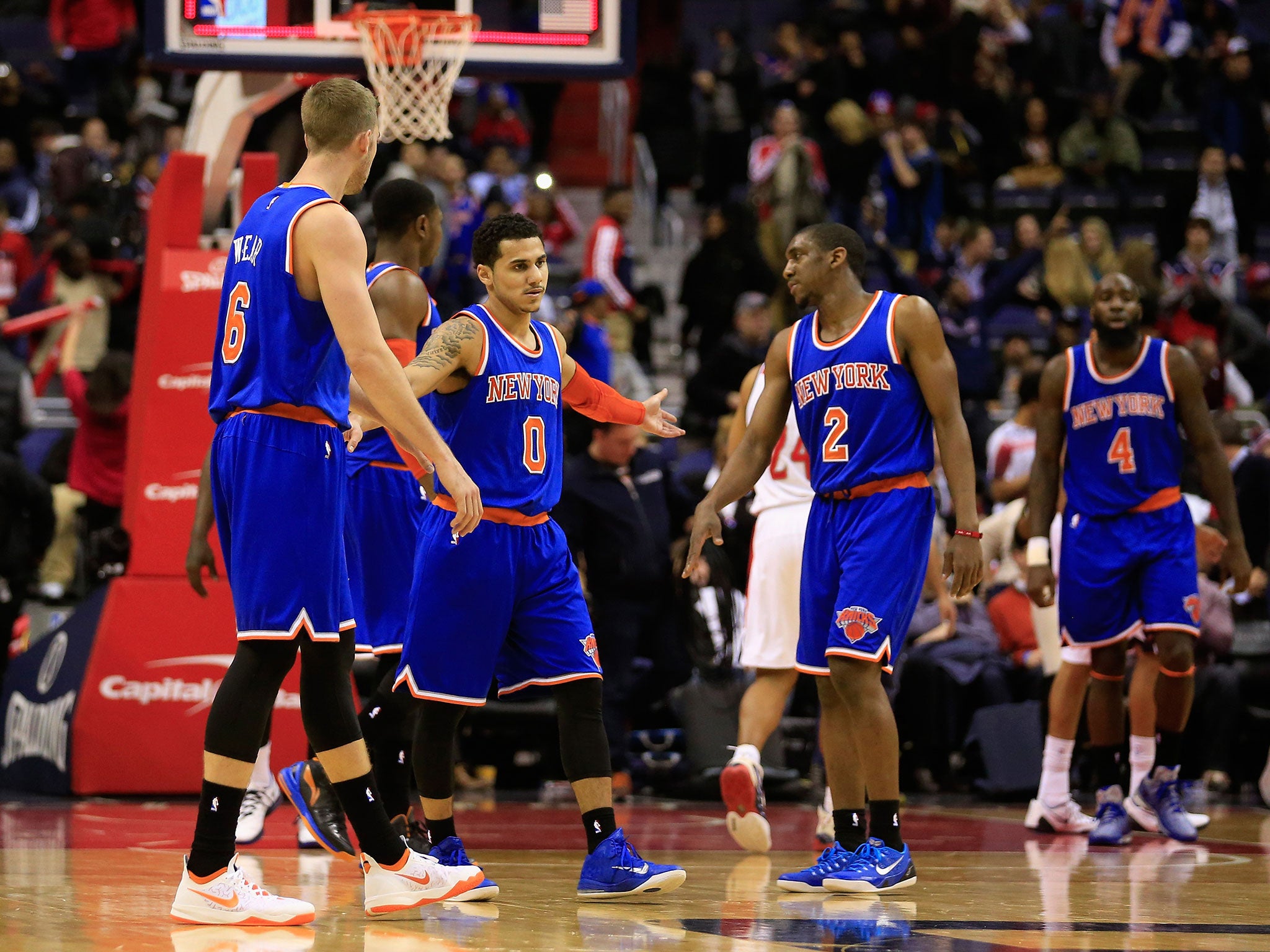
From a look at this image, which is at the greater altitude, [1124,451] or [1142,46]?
[1142,46]

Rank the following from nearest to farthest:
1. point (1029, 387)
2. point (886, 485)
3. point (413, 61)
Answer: point (886, 485) < point (413, 61) < point (1029, 387)

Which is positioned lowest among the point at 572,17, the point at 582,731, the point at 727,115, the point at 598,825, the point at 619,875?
the point at 619,875

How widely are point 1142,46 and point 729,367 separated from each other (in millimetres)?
10382

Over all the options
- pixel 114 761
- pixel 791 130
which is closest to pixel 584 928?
pixel 114 761

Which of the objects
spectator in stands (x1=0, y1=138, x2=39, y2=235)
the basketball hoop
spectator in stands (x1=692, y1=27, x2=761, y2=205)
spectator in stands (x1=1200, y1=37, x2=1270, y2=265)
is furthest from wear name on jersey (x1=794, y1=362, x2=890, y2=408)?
spectator in stands (x1=1200, y1=37, x2=1270, y2=265)

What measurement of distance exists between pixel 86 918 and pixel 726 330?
36.5 feet

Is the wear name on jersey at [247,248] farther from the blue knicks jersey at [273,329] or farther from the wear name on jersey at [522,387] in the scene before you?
the wear name on jersey at [522,387]

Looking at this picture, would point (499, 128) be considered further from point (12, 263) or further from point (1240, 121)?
point (1240, 121)

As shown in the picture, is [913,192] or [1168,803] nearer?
[1168,803]

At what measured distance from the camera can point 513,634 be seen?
571cm

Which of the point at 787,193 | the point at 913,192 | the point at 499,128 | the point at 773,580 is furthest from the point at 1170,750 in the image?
the point at 499,128

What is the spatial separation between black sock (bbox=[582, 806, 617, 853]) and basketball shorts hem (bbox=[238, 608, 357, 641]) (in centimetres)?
116

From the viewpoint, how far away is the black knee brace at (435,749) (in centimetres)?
565

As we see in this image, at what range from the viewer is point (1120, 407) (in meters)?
7.89
